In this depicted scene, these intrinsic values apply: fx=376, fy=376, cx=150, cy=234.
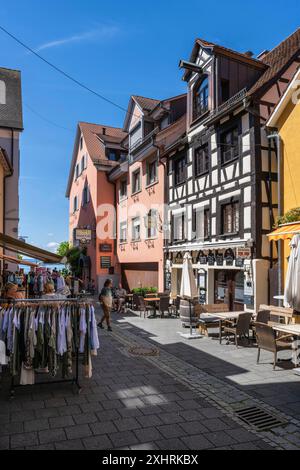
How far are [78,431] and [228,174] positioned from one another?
37.5ft

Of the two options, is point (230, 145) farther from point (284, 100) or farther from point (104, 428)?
point (104, 428)

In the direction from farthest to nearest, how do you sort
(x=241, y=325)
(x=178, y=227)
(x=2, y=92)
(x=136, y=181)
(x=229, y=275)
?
(x=2, y=92)
(x=136, y=181)
(x=178, y=227)
(x=229, y=275)
(x=241, y=325)

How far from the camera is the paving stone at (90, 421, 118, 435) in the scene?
196 inches

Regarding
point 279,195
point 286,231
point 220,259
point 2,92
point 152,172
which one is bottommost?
point 220,259

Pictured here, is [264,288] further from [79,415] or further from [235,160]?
[79,415]

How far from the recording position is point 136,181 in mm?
24281

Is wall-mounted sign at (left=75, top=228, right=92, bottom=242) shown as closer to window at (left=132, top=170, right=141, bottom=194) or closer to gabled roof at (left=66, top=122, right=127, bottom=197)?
window at (left=132, top=170, right=141, bottom=194)

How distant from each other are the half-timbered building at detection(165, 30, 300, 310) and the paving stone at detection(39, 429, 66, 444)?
9.03 metres

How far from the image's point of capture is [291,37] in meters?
15.8

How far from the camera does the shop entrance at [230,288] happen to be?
13.8 m

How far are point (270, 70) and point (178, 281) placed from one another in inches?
411

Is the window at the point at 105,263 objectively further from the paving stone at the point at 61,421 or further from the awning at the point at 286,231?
the paving stone at the point at 61,421

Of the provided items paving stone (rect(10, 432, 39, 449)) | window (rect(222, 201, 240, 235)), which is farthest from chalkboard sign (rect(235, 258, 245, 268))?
paving stone (rect(10, 432, 39, 449))

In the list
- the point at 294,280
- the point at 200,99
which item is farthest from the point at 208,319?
the point at 200,99
